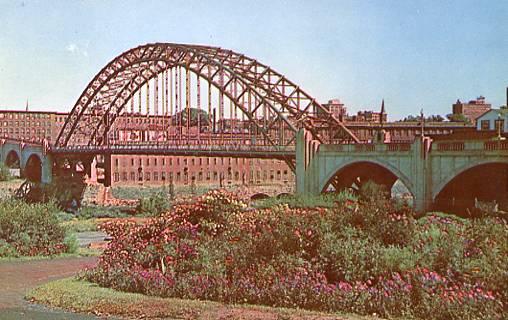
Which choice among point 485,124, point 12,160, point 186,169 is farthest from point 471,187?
point 12,160

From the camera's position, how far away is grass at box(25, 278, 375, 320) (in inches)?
806

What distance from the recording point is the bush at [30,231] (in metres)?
38.0

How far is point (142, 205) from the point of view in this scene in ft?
252

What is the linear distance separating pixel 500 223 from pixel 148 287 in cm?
1163

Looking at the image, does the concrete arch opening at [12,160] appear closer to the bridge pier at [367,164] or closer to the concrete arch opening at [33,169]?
the concrete arch opening at [33,169]

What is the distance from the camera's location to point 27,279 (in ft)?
99.7

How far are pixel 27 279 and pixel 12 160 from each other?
98568 millimetres

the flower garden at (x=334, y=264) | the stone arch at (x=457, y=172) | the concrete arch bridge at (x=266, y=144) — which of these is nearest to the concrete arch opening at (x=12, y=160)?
the concrete arch bridge at (x=266, y=144)

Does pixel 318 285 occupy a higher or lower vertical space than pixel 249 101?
lower

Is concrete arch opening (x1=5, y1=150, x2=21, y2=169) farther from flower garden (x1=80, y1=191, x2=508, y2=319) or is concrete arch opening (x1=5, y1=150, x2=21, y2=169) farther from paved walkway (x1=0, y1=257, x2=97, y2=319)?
flower garden (x1=80, y1=191, x2=508, y2=319)

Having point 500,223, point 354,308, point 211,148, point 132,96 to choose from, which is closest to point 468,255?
point 500,223

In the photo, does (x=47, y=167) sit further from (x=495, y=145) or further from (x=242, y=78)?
(x=495, y=145)

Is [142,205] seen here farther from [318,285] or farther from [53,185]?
[318,285]

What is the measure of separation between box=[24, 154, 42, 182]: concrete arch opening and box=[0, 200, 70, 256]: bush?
72615 mm
